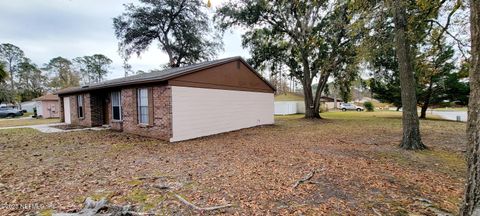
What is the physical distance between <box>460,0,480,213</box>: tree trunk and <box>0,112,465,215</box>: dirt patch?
73cm

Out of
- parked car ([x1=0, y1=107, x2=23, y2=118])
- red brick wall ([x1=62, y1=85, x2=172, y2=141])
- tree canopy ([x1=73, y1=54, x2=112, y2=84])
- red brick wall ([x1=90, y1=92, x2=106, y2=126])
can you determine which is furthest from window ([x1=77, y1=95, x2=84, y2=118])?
tree canopy ([x1=73, y1=54, x2=112, y2=84])

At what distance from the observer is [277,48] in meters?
18.5

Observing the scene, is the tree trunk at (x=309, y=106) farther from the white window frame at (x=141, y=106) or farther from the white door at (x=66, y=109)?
the white door at (x=66, y=109)

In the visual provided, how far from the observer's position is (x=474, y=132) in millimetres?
2391

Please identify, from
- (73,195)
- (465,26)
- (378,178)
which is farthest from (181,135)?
(465,26)

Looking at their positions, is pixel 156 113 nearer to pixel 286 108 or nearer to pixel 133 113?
pixel 133 113

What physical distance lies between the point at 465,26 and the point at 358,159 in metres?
5.97

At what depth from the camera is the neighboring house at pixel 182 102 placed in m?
8.60

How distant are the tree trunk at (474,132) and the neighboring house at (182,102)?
305 inches

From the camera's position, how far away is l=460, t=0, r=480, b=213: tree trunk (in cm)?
230

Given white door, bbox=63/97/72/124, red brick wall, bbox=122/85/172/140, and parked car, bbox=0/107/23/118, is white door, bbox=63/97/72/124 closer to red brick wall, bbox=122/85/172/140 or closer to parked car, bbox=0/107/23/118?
red brick wall, bbox=122/85/172/140

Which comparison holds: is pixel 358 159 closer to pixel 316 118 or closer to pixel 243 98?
pixel 243 98

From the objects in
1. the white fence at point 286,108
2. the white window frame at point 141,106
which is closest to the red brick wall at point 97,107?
the white window frame at point 141,106

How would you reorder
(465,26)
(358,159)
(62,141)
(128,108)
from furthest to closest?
(128,108) < (62,141) < (465,26) < (358,159)
